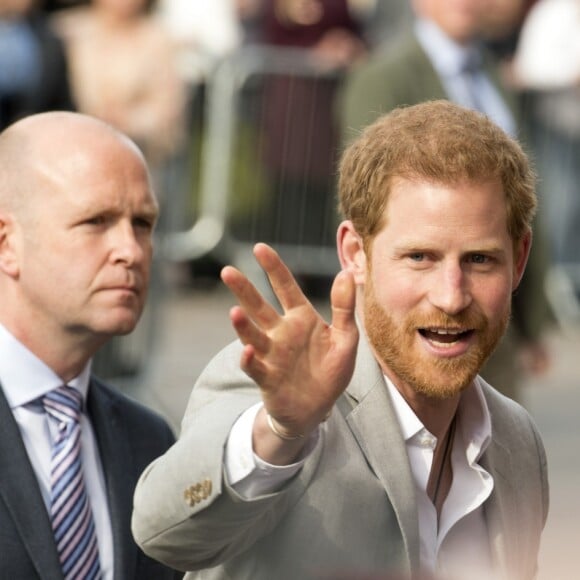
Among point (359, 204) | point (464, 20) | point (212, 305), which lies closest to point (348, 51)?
Result: point (212, 305)

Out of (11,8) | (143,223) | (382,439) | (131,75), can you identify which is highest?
(11,8)

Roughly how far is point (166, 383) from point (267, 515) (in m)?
6.78

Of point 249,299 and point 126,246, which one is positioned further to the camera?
point 126,246

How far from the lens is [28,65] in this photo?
9.38m

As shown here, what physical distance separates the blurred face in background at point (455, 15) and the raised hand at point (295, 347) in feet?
15.9

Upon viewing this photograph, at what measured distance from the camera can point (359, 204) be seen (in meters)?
3.39

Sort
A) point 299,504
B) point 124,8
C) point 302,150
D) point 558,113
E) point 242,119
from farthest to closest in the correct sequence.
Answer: point 558,113, point 242,119, point 302,150, point 124,8, point 299,504

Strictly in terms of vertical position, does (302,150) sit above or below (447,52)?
below

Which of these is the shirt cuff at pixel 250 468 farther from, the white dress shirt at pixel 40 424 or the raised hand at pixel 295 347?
the white dress shirt at pixel 40 424

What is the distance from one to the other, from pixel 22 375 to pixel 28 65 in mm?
5375

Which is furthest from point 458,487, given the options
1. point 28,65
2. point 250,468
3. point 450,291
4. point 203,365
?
point 203,365

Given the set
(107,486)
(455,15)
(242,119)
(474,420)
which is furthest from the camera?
(242,119)

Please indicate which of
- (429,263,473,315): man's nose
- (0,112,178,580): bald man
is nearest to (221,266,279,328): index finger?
Answer: (429,263,473,315): man's nose

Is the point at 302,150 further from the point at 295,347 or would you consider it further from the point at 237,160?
the point at 295,347
